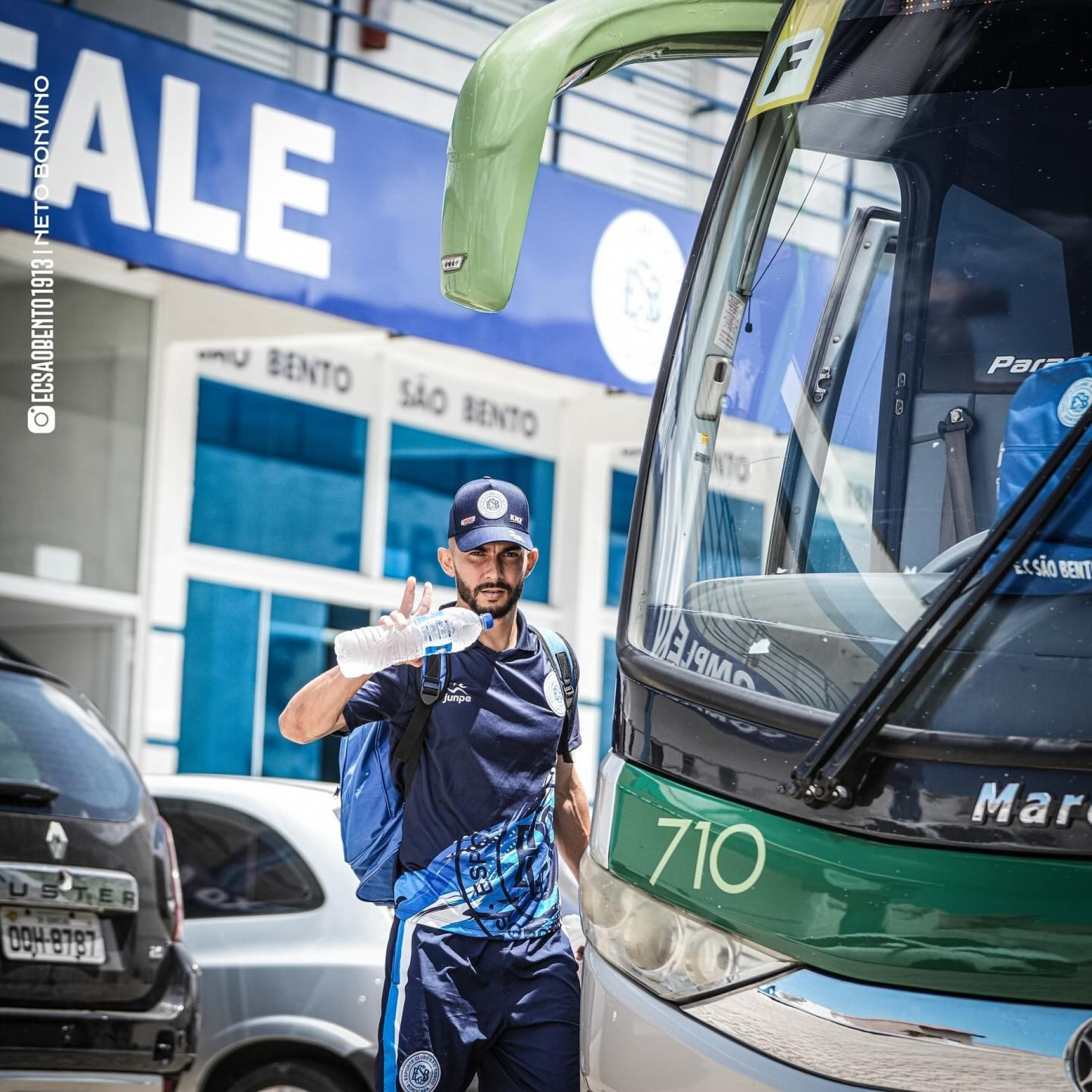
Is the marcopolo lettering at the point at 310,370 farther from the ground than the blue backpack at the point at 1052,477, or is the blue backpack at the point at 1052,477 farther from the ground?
the marcopolo lettering at the point at 310,370

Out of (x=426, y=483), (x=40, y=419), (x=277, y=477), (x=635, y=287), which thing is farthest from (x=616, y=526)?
(x=40, y=419)

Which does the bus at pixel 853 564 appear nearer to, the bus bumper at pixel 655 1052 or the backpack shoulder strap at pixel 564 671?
the bus bumper at pixel 655 1052

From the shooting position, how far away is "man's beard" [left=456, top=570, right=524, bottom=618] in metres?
4.86

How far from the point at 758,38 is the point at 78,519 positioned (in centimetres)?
844

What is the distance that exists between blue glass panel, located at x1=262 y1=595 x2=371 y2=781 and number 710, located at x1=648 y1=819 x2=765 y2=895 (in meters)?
9.65

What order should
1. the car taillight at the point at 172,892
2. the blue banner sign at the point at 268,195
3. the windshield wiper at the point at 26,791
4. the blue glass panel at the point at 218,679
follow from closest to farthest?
1. the windshield wiper at the point at 26,791
2. the car taillight at the point at 172,892
3. the blue banner sign at the point at 268,195
4. the blue glass panel at the point at 218,679

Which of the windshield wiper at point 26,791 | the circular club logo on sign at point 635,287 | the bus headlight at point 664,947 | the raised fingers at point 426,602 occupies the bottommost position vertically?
the windshield wiper at point 26,791

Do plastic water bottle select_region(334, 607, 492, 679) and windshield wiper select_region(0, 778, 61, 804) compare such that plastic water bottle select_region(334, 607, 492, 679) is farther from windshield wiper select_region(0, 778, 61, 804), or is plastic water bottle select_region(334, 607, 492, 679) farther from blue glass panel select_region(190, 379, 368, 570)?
blue glass panel select_region(190, 379, 368, 570)

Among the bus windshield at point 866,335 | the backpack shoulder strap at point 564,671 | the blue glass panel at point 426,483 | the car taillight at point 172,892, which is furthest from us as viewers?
the blue glass panel at point 426,483

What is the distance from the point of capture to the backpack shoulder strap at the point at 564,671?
497 centimetres

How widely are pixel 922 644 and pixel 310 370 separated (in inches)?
415

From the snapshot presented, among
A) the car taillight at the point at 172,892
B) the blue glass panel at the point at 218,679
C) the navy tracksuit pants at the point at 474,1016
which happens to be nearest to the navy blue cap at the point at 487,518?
the navy tracksuit pants at the point at 474,1016

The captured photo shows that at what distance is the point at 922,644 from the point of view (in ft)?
10.8

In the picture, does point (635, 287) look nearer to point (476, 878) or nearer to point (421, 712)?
point (421, 712)
